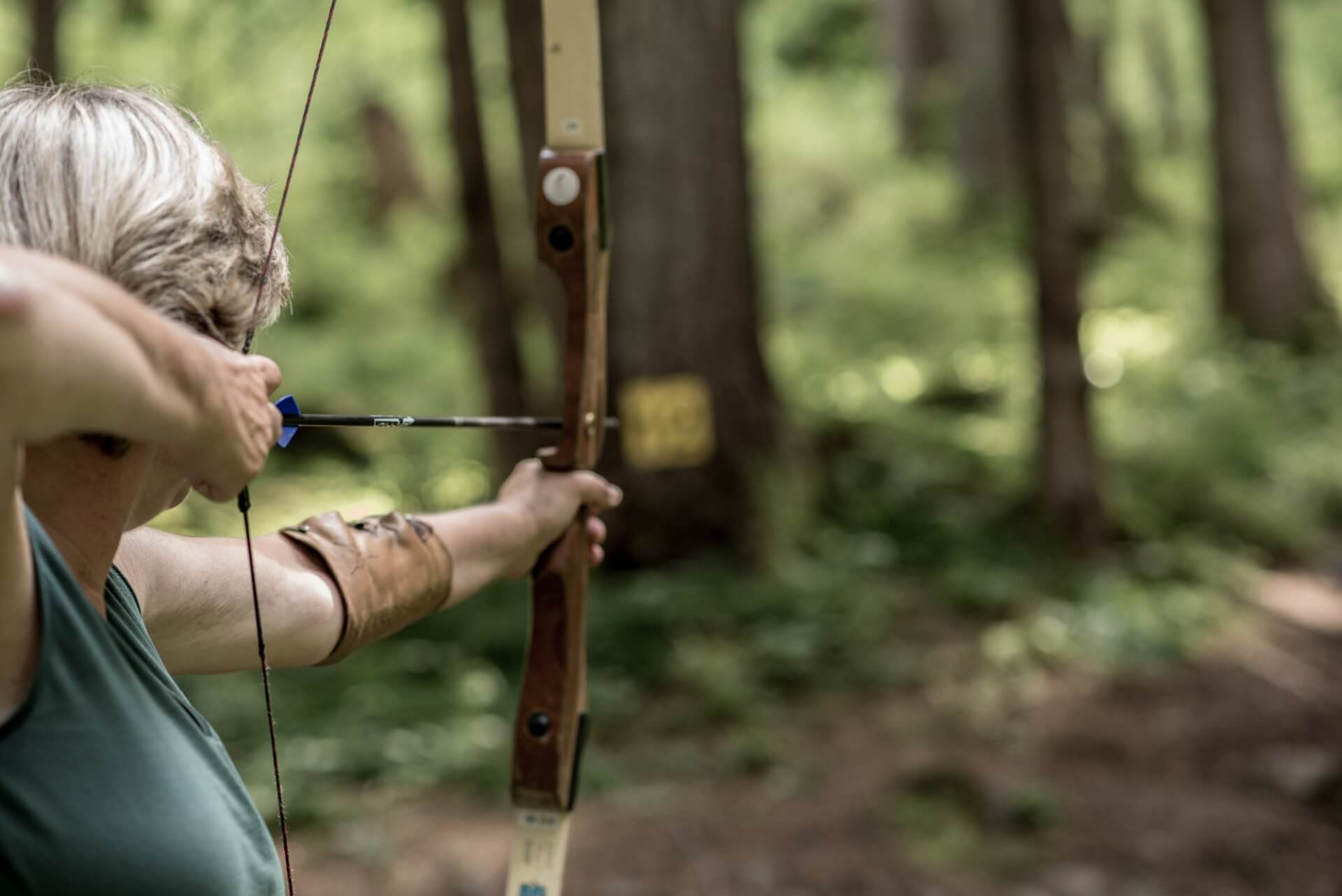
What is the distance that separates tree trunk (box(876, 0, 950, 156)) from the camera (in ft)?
42.1

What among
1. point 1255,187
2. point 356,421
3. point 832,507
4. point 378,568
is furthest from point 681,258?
point 1255,187

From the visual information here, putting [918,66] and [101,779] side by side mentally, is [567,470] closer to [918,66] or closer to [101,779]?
[101,779]

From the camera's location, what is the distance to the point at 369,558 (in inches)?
57.3

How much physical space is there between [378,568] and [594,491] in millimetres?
371

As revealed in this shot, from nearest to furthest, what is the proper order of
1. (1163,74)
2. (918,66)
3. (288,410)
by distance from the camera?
(288,410)
(918,66)
(1163,74)

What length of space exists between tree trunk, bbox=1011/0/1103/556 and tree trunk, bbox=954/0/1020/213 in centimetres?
581

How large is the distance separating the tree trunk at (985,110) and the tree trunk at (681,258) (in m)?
6.47

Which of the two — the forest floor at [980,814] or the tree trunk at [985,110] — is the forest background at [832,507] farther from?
the tree trunk at [985,110]

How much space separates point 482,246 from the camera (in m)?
5.81

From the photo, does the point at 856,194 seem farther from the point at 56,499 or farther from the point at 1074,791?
the point at 56,499

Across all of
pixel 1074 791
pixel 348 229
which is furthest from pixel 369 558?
pixel 348 229

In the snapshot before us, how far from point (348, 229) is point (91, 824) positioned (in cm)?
1068

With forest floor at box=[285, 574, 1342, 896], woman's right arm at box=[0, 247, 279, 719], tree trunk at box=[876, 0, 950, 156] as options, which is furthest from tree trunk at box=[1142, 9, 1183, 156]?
woman's right arm at box=[0, 247, 279, 719]

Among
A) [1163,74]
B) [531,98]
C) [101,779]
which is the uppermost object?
[1163,74]
